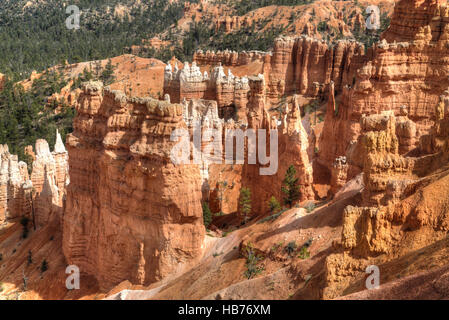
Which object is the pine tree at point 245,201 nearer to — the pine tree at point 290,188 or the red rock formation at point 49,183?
the pine tree at point 290,188

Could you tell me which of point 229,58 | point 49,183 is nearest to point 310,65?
point 229,58

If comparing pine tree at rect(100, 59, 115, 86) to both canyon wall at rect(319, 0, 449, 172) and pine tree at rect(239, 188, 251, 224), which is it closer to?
canyon wall at rect(319, 0, 449, 172)

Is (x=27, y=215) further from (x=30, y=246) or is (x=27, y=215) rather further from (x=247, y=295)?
(x=247, y=295)

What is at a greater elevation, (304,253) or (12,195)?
(304,253)

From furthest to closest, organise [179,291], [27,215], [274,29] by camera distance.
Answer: [274,29] < [27,215] < [179,291]

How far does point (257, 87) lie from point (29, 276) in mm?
21763

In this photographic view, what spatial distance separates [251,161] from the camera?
3106 cm

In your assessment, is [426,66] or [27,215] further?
[27,215]

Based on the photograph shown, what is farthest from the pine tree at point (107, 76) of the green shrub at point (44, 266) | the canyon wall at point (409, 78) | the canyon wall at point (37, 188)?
the green shrub at point (44, 266)

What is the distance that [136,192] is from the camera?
74.9 ft

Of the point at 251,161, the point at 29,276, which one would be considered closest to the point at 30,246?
the point at 29,276

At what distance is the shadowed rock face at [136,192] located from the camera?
22031mm

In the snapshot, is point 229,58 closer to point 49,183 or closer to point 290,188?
point 49,183

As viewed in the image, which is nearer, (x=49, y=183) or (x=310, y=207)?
(x=310, y=207)
